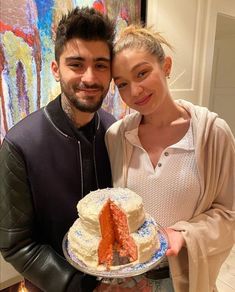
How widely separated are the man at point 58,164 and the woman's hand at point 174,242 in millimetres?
286

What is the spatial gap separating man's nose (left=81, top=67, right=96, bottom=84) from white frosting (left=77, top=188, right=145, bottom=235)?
407 mm

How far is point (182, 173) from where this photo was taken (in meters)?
0.91

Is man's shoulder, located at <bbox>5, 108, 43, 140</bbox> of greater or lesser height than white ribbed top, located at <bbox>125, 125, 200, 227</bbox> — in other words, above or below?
above

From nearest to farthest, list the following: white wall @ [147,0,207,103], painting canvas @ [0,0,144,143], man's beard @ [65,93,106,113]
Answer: man's beard @ [65,93,106,113] < painting canvas @ [0,0,144,143] < white wall @ [147,0,207,103]

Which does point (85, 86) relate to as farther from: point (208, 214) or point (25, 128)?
point (208, 214)

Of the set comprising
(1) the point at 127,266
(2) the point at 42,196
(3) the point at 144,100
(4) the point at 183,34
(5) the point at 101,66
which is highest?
(4) the point at 183,34

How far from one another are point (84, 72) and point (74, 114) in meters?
0.17

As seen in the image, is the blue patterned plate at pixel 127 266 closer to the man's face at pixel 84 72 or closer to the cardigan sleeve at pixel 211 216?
the cardigan sleeve at pixel 211 216

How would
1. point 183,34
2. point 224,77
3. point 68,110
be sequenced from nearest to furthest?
1. point 68,110
2. point 183,34
3. point 224,77

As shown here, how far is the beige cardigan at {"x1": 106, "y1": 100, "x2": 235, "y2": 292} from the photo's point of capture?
891 mm

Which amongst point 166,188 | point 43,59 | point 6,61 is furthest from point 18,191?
point 43,59

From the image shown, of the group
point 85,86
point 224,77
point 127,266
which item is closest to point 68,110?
point 85,86

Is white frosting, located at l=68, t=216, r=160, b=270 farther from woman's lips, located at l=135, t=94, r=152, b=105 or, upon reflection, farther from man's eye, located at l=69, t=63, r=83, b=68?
man's eye, located at l=69, t=63, r=83, b=68

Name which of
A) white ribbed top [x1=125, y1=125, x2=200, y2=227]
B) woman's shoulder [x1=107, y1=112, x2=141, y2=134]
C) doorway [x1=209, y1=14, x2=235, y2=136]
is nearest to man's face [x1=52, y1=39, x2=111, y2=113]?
woman's shoulder [x1=107, y1=112, x2=141, y2=134]
